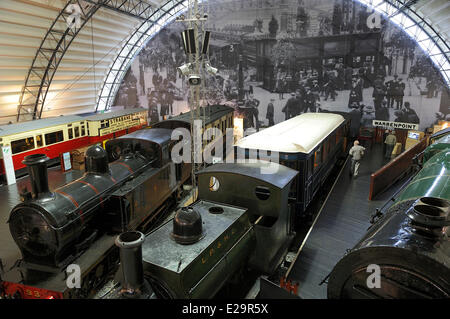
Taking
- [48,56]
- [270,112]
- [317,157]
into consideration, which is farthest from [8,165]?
[270,112]

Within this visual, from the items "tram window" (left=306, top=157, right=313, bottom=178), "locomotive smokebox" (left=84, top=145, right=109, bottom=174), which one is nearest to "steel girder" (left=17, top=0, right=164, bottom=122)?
"locomotive smokebox" (left=84, top=145, right=109, bottom=174)

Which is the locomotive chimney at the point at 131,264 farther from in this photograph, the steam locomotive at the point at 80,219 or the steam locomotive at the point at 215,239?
the steam locomotive at the point at 80,219

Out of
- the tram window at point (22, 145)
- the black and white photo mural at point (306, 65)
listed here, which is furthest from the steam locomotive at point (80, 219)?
the black and white photo mural at point (306, 65)

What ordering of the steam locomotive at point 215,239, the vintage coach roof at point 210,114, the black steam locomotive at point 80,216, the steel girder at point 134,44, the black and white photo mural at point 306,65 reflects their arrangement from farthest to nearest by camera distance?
the steel girder at point 134,44 → the black and white photo mural at point 306,65 → the vintage coach roof at point 210,114 → the black steam locomotive at point 80,216 → the steam locomotive at point 215,239

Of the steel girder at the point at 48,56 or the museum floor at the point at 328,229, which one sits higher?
the steel girder at the point at 48,56

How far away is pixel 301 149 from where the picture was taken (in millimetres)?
8078

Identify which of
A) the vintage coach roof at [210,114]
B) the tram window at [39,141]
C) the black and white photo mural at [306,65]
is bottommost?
the tram window at [39,141]

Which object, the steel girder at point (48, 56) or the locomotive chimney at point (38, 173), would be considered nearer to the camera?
the locomotive chimney at point (38, 173)

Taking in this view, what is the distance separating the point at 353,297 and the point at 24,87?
62.5 ft

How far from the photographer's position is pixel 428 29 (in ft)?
53.5

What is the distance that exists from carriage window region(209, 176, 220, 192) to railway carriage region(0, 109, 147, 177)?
30.2ft

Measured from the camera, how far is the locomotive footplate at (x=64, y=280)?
533 cm

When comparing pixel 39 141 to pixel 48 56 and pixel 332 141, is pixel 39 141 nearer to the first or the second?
pixel 48 56
